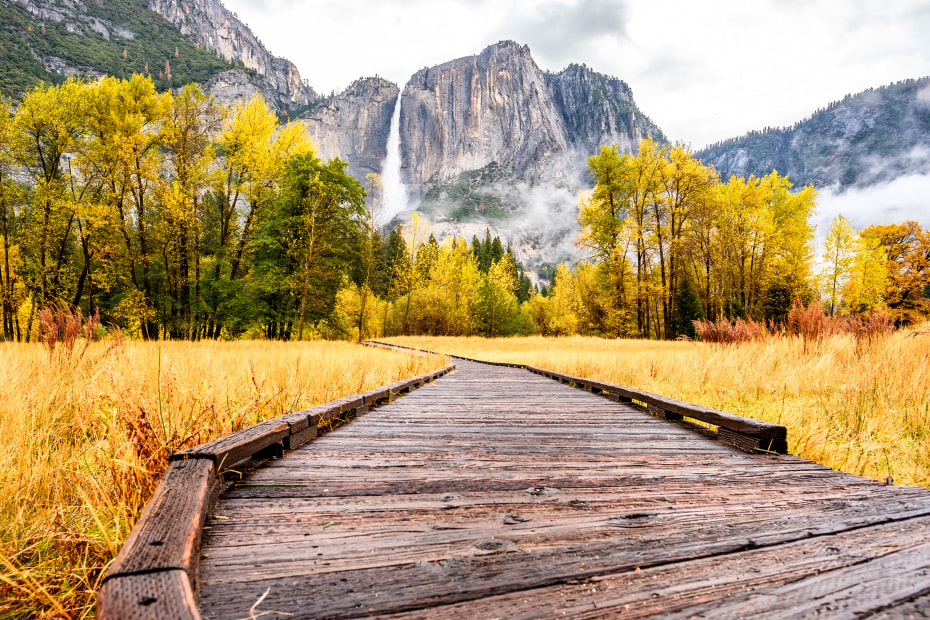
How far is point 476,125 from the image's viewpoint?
542ft

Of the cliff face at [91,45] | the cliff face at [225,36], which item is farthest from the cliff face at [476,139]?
the cliff face at [91,45]

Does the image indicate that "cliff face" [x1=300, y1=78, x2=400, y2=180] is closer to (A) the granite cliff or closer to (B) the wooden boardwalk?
(A) the granite cliff

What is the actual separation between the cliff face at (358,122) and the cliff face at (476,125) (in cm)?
1153

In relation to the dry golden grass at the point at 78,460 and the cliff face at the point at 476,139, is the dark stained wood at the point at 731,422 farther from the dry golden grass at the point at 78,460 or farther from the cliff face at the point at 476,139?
the cliff face at the point at 476,139

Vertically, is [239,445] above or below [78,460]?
above

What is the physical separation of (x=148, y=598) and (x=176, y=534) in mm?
362

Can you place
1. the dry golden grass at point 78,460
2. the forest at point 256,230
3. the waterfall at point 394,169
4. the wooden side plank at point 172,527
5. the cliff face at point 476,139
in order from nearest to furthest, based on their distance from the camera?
the wooden side plank at point 172,527 < the dry golden grass at point 78,460 < the forest at point 256,230 < the cliff face at point 476,139 < the waterfall at point 394,169

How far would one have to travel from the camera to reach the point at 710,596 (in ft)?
4.04

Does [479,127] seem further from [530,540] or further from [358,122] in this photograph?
[530,540]

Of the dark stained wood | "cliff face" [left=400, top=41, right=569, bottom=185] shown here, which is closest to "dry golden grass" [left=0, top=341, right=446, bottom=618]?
the dark stained wood

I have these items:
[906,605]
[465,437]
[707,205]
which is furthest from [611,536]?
[707,205]

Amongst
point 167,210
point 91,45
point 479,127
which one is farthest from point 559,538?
point 479,127

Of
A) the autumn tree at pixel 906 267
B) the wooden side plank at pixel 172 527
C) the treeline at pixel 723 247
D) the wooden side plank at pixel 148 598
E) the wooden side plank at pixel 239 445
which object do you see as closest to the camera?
the wooden side plank at pixel 148 598

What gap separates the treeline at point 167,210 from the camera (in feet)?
50.8
